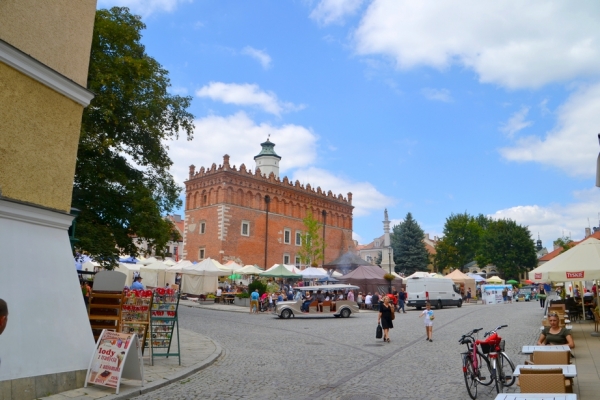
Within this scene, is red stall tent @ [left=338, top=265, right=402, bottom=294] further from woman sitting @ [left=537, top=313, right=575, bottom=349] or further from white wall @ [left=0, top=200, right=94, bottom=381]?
white wall @ [left=0, top=200, right=94, bottom=381]

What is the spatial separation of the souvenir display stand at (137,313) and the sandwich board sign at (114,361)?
2478 mm

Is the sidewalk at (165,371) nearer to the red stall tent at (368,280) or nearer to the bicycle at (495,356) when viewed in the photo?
the bicycle at (495,356)

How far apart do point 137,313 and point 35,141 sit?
Result: 14.6 feet

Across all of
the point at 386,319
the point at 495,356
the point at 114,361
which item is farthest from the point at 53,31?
the point at 386,319

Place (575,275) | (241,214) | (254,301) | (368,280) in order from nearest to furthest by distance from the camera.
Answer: (575,275) < (254,301) < (368,280) < (241,214)

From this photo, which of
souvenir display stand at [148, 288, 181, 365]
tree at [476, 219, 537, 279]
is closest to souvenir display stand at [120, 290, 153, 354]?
souvenir display stand at [148, 288, 181, 365]

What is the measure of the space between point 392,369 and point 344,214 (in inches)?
2248

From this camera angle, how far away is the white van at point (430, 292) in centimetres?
3466

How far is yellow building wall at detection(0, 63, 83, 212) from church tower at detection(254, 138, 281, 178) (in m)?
53.8

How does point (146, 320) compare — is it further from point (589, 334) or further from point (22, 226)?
point (589, 334)

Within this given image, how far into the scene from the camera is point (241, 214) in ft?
173

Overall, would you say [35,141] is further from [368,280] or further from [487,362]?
[368,280]

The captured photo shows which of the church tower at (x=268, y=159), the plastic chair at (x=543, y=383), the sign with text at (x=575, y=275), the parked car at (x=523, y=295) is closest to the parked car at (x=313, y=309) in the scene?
the sign with text at (x=575, y=275)

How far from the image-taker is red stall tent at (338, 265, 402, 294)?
115 ft
